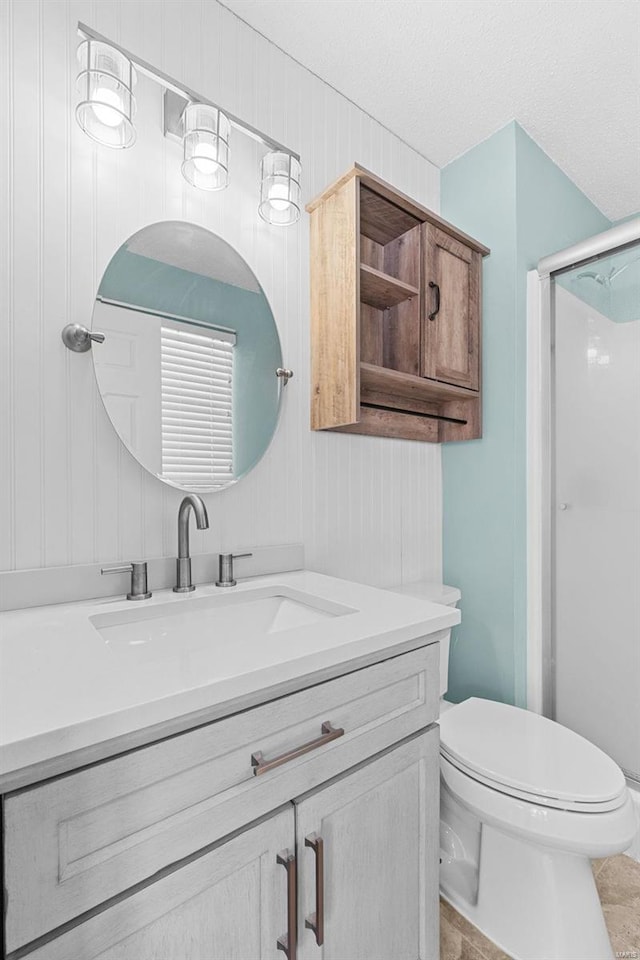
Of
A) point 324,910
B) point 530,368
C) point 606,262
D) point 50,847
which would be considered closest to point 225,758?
point 50,847

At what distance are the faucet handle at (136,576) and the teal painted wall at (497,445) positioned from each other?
4.13ft

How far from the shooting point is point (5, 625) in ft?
2.86

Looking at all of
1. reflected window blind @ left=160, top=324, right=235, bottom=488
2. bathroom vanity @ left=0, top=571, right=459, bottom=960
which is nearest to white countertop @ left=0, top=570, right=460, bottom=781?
bathroom vanity @ left=0, top=571, right=459, bottom=960

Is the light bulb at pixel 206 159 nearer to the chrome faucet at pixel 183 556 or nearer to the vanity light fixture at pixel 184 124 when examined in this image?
the vanity light fixture at pixel 184 124

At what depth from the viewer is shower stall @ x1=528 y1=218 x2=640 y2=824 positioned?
1647 millimetres

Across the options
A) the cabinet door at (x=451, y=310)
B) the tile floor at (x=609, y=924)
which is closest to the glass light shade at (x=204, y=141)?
the cabinet door at (x=451, y=310)

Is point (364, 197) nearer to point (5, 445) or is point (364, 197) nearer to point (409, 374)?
point (409, 374)

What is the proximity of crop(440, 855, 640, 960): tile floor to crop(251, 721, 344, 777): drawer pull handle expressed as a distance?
85 centimetres

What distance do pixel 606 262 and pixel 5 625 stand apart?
6.69 ft

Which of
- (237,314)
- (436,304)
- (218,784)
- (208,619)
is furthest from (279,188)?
(218,784)

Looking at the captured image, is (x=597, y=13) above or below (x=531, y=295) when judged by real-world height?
above

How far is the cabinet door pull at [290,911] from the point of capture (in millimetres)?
740

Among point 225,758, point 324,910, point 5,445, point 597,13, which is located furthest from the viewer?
point 597,13

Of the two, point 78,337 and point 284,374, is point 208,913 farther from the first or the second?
point 284,374
